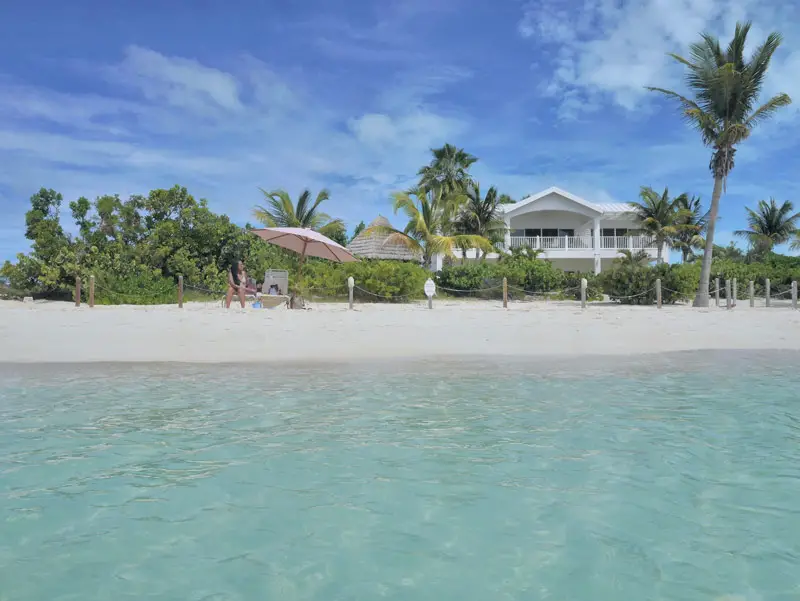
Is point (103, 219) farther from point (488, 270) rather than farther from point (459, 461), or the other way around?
point (459, 461)

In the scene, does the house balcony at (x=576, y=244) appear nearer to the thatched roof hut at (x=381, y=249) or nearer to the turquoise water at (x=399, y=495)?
the thatched roof hut at (x=381, y=249)

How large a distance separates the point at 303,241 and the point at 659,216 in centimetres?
2471

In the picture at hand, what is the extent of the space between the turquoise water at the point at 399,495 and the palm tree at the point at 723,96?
747 inches

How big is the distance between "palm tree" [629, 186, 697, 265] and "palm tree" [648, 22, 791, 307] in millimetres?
13228

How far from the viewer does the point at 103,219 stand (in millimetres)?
25562

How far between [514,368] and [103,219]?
70.7 ft

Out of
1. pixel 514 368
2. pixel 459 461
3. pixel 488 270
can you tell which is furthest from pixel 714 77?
pixel 459 461

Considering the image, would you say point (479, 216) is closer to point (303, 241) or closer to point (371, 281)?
point (371, 281)

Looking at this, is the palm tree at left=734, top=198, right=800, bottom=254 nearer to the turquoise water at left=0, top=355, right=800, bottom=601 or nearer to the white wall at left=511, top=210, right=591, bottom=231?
the white wall at left=511, top=210, right=591, bottom=231

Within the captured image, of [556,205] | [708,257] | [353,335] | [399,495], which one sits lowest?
[399,495]

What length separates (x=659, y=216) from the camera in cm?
3738

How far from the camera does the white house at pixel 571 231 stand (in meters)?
38.5

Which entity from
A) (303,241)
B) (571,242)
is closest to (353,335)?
(303,241)

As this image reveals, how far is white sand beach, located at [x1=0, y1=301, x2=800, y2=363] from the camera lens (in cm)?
1044
